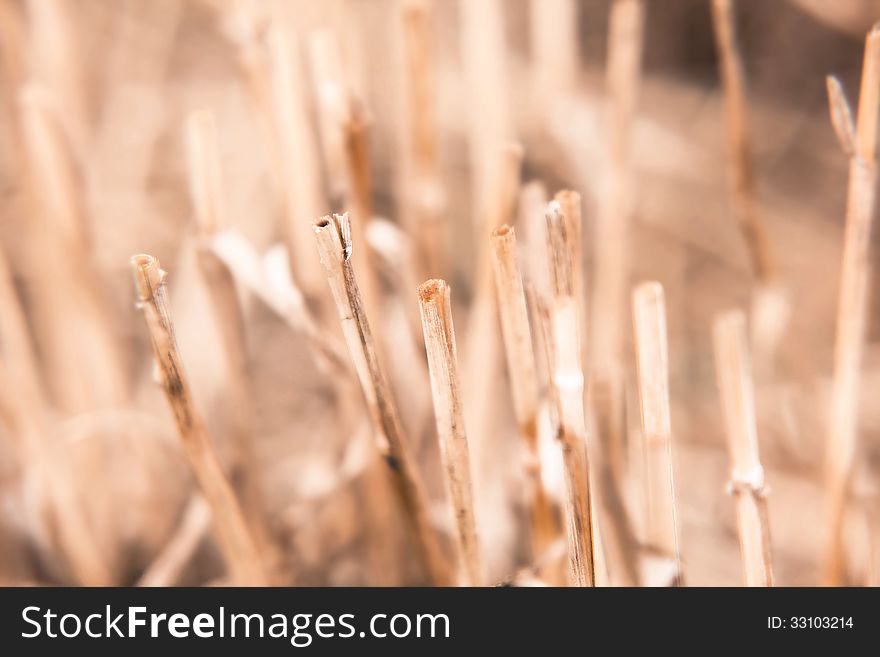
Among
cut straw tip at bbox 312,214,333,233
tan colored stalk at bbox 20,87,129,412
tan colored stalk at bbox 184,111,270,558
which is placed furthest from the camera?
tan colored stalk at bbox 20,87,129,412

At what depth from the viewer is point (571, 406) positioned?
330mm

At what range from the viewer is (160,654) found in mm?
394

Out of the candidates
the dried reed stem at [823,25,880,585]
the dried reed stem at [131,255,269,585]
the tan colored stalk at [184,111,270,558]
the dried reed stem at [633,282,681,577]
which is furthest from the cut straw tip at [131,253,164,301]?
the dried reed stem at [823,25,880,585]

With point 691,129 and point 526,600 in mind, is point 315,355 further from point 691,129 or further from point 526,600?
point 691,129

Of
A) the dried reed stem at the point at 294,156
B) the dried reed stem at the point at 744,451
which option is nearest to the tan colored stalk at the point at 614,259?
the dried reed stem at the point at 744,451

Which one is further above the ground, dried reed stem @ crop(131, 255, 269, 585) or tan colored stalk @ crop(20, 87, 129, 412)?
tan colored stalk @ crop(20, 87, 129, 412)

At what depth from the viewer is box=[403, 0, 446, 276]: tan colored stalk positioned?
1.56ft

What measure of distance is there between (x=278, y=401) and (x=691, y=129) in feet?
1.77

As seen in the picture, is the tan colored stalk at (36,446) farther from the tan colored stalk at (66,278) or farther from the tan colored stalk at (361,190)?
the tan colored stalk at (361,190)

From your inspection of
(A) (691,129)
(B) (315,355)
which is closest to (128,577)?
(B) (315,355)

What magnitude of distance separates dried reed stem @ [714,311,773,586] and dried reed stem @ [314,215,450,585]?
0.55ft

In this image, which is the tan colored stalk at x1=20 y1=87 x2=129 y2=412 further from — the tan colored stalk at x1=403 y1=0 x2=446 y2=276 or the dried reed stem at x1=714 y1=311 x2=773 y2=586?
the dried reed stem at x1=714 y1=311 x2=773 y2=586

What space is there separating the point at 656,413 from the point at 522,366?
0.07 m

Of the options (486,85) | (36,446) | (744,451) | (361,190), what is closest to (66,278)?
(36,446)
